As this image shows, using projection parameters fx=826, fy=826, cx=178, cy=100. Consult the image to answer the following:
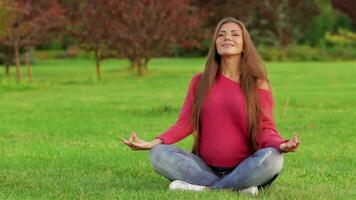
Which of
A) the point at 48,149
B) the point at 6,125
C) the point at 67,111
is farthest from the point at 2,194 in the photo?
the point at 67,111

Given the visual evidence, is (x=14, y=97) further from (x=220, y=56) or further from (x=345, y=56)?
(x=345, y=56)

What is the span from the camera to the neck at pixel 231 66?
6.69 meters

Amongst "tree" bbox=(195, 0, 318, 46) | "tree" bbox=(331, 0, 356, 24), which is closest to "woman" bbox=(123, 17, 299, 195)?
"tree" bbox=(331, 0, 356, 24)

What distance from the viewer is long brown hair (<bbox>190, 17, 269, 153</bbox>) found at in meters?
6.49

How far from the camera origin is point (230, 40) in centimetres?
662

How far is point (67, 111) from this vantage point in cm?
1509

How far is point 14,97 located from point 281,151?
13.7 metres

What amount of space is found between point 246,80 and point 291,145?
0.83m

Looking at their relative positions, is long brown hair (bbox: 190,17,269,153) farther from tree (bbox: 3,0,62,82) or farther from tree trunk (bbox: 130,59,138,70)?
tree trunk (bbox: 130,59,138,70)

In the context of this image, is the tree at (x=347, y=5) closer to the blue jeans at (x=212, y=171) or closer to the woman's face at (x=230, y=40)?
the woman's face at (x=230, y=40)

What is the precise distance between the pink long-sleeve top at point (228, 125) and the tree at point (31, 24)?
19306mm

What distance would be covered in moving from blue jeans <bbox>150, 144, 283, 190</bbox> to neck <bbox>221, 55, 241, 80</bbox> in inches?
28.4

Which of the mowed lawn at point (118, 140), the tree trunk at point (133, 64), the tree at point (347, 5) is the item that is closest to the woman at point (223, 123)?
the mowed lawn at point (118, 140)

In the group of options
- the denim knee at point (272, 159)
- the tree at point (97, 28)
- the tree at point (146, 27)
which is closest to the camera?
the denim knee at point (272, 159)
